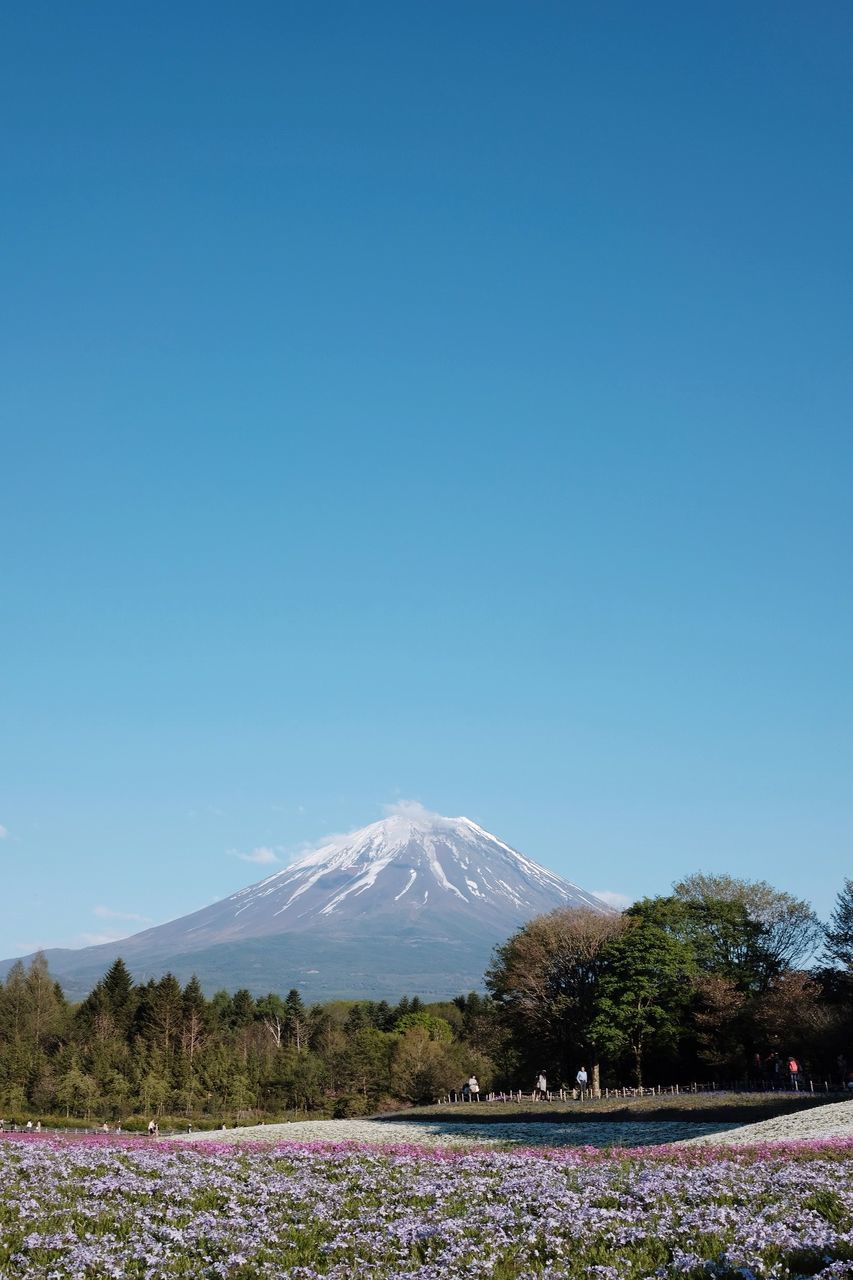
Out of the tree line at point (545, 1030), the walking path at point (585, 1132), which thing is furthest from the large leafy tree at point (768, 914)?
the walking path at point (585, 1132)

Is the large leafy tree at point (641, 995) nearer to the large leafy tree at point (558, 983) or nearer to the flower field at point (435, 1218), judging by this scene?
the large leafy tree at point (558, 983)

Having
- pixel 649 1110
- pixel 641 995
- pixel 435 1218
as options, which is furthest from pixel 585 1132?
pixel 641 995

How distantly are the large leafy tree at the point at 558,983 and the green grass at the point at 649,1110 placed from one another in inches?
584

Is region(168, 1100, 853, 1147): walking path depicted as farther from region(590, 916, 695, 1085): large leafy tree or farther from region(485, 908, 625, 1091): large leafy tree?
region(485, 908, 625, 1091): large leafy tree

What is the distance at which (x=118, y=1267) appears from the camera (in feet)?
36.1

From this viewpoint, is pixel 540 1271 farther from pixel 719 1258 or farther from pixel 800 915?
pixel 800 915

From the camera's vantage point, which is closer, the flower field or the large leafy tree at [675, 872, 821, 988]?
the flower field

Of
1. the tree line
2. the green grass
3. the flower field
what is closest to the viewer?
the flower field

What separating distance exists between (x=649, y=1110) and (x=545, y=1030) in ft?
100

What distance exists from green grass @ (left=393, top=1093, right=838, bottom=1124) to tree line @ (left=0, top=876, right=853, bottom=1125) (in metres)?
10.6

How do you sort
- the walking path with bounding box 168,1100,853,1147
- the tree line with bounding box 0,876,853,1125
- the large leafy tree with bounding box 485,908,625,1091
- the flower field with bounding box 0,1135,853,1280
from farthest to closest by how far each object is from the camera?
the large leafy tree with bounding box 485,908,625,1091
the tree line with bounding box 0,876,853,1125
the walking path with bounding box 168,1100,853,1147
the flower field with bounding box 0,1135,853,1280

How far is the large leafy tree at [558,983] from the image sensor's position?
69.2 metres

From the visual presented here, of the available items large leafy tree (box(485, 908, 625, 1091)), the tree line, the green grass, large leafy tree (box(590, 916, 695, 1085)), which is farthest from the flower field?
large leafy tree (box(485, 908, 625, 1091))

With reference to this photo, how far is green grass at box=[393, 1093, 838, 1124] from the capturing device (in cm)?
3694
